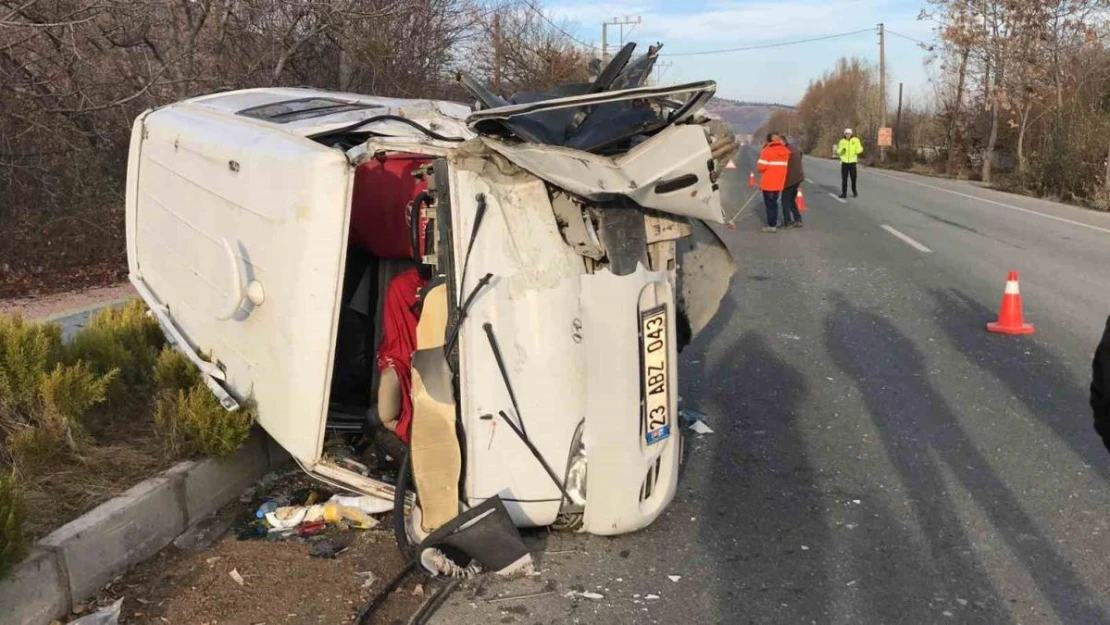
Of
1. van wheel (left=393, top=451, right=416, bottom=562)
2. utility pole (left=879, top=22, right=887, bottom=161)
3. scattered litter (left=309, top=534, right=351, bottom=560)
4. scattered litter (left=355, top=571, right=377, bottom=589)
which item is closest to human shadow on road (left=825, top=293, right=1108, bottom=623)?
van wheel (left=393, top=451, right=416, bottom=562)

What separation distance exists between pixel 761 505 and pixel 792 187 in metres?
11.9

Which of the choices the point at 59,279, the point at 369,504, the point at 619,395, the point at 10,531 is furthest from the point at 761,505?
the point at 59,279

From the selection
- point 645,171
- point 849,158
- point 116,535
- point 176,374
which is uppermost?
point 645,171

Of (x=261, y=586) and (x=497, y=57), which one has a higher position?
(x=497, y=57)

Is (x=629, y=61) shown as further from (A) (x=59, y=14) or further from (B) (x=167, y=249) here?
(A) (x=59, y=14)

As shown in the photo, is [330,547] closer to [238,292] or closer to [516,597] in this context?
[516,597]

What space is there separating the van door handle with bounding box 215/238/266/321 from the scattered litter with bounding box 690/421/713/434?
8.63 ft

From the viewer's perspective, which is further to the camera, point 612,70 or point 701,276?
point 701,276

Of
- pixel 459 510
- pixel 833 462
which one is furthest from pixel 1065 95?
pixel 459 510

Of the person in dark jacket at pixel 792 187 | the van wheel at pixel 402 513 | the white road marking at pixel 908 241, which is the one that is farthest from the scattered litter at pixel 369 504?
the person in dark jacket at pixel 792 187

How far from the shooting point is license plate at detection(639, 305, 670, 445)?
3.68 m

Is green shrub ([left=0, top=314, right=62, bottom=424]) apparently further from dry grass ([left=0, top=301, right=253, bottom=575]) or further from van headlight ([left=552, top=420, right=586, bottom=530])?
van headlight ([left=552, top=420, right=586, bottom=530])

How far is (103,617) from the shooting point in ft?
10.3

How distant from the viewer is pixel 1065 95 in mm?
29797
